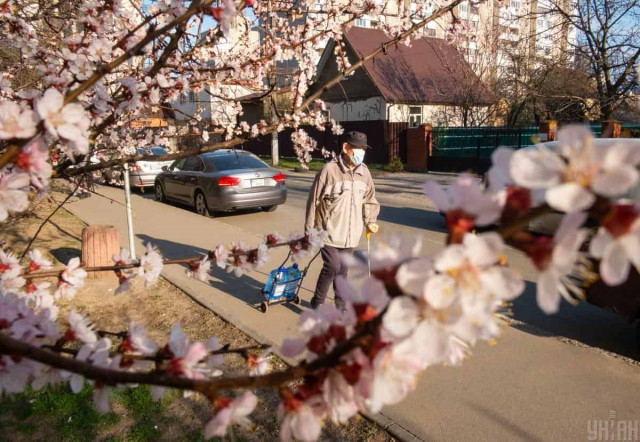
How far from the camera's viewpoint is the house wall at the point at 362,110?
27875 millimetres

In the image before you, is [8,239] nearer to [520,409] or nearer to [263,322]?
[263,322]

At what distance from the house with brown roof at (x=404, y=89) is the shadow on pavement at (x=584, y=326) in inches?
787

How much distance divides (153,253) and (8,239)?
784cm

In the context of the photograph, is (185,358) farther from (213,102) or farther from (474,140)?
(474,140)

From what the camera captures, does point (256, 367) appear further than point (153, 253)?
No

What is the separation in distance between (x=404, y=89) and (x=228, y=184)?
19976 millimetres

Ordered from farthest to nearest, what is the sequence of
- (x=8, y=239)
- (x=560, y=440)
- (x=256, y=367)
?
(x=8, y=239) < (x=560, y=440) < (x=256, y=367)

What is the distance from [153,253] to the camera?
2.46 m

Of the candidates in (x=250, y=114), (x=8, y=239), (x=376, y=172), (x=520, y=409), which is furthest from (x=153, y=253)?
(x=250, y=114)

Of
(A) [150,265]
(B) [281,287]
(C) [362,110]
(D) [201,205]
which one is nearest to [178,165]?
(D) [201,205]

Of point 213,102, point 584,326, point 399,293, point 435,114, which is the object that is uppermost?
point 435,114

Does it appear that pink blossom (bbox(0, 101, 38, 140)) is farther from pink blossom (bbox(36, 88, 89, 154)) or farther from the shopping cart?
the shopping cart

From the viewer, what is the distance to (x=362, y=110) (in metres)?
29.0

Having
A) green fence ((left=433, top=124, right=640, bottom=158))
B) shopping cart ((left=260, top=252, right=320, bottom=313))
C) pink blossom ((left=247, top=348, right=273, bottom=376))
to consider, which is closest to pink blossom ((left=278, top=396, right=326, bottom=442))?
pink blossom ((left=247, top=348, right=273, bottom=376))
